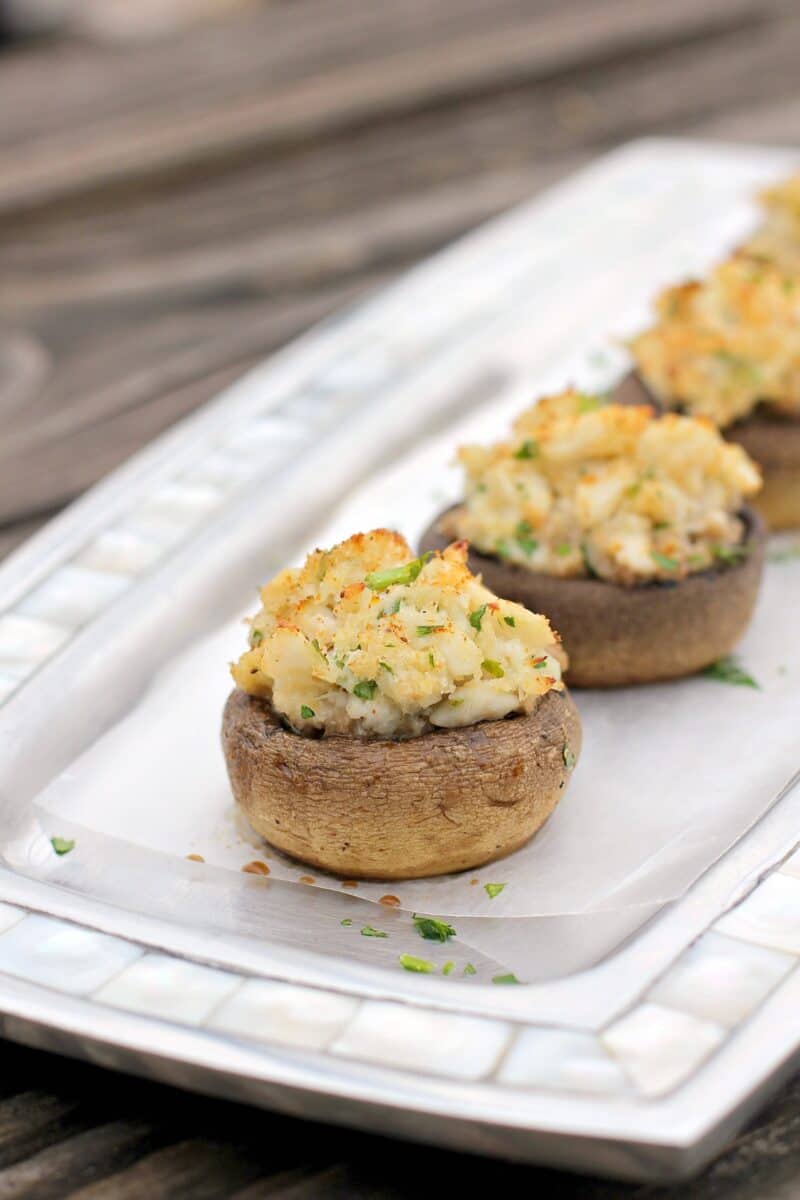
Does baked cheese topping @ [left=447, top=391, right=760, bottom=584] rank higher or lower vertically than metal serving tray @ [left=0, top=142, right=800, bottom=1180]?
higher

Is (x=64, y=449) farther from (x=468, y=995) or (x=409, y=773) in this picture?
(x=468, y=995)

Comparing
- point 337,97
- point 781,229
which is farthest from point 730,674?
point 337,97

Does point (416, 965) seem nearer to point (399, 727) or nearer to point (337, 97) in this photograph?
point (399, 727)

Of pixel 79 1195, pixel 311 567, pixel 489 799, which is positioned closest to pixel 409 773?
pixel 489 799

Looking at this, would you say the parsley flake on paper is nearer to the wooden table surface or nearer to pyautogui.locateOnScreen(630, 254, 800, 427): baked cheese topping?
pyautogui.locateOnScreen(630, 254, 800, 427): baked cheese topping

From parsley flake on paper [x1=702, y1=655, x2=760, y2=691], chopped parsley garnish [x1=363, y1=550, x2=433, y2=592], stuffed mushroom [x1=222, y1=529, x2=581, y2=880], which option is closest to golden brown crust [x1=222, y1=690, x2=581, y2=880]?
stuffed mushroom [x1=222, y1=529, x2=581, y2=880]

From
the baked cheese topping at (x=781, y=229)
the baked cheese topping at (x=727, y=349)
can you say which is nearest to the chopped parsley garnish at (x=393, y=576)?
the baked cheese topping at (x=727, y=349)
